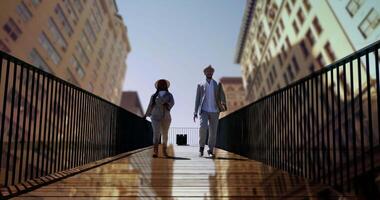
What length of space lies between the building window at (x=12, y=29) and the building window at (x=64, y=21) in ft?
31.9

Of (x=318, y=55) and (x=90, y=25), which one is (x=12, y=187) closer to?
(x=318, y=55)

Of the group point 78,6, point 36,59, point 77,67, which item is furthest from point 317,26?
point 77,67

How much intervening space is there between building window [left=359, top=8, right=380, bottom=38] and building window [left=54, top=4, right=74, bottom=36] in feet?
122

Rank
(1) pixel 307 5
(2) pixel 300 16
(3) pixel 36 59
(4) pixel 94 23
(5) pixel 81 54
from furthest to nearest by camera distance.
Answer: (4) pixel 94 23
(5) pixel 81 54
(3) pixel 36 59
(2) pixel 300 16
(1) pixel 307 5

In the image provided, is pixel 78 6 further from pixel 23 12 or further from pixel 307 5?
pixel 307 5

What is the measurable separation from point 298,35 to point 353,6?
11.4 meters

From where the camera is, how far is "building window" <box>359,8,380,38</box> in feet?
81.1

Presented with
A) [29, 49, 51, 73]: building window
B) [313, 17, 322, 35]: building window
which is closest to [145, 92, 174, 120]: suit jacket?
[313, 17, 322, 35]: building window

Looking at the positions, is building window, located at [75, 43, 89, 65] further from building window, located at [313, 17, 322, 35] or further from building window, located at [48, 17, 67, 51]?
building window, located at [313, 17, 322, 35]

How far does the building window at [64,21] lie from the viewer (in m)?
49.7

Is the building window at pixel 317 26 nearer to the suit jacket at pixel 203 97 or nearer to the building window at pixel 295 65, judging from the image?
the building window at pixel 295 65

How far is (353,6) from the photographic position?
1104 inches

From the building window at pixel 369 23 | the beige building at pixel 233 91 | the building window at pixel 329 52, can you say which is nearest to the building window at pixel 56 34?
the building window at pixel 329 52

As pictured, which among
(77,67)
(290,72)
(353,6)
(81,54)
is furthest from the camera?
(81,54)
